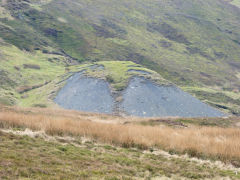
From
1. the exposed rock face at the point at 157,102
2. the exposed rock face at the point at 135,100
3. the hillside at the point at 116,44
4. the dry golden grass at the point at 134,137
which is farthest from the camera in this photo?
the hillside at the point at 116,44

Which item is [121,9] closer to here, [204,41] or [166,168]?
[204,41]

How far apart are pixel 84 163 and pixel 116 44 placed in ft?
298

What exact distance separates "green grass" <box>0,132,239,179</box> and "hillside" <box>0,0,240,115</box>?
2978 cm

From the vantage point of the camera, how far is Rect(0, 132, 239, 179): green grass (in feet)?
31.2

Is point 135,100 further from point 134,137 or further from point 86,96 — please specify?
point 134,137

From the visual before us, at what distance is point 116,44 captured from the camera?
100062 mm

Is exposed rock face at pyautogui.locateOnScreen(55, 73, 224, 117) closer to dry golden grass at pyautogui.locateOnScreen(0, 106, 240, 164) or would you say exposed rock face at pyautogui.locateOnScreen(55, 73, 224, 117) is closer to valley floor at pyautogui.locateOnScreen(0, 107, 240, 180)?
valley floor at pyautogui.locateOnScreen(0, 107, 240, 180)

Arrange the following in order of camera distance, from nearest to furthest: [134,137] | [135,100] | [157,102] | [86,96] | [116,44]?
[134,137]
[135,100]
[157,102]
[86,96]
[116,44]

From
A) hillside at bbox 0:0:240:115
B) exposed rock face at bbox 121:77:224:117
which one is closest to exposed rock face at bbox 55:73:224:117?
exposed rock face at bbox 121:77:224:117

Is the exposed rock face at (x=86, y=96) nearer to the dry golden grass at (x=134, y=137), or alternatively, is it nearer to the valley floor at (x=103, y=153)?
the dry golden grass at (x=134, y=137)

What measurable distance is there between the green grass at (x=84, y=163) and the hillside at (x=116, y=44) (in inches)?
1173

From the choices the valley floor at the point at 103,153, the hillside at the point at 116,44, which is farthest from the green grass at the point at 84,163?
the hillside at the point at 116,44

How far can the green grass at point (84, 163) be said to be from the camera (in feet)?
31.2

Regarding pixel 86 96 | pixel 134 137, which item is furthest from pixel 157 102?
pixel 134 137
